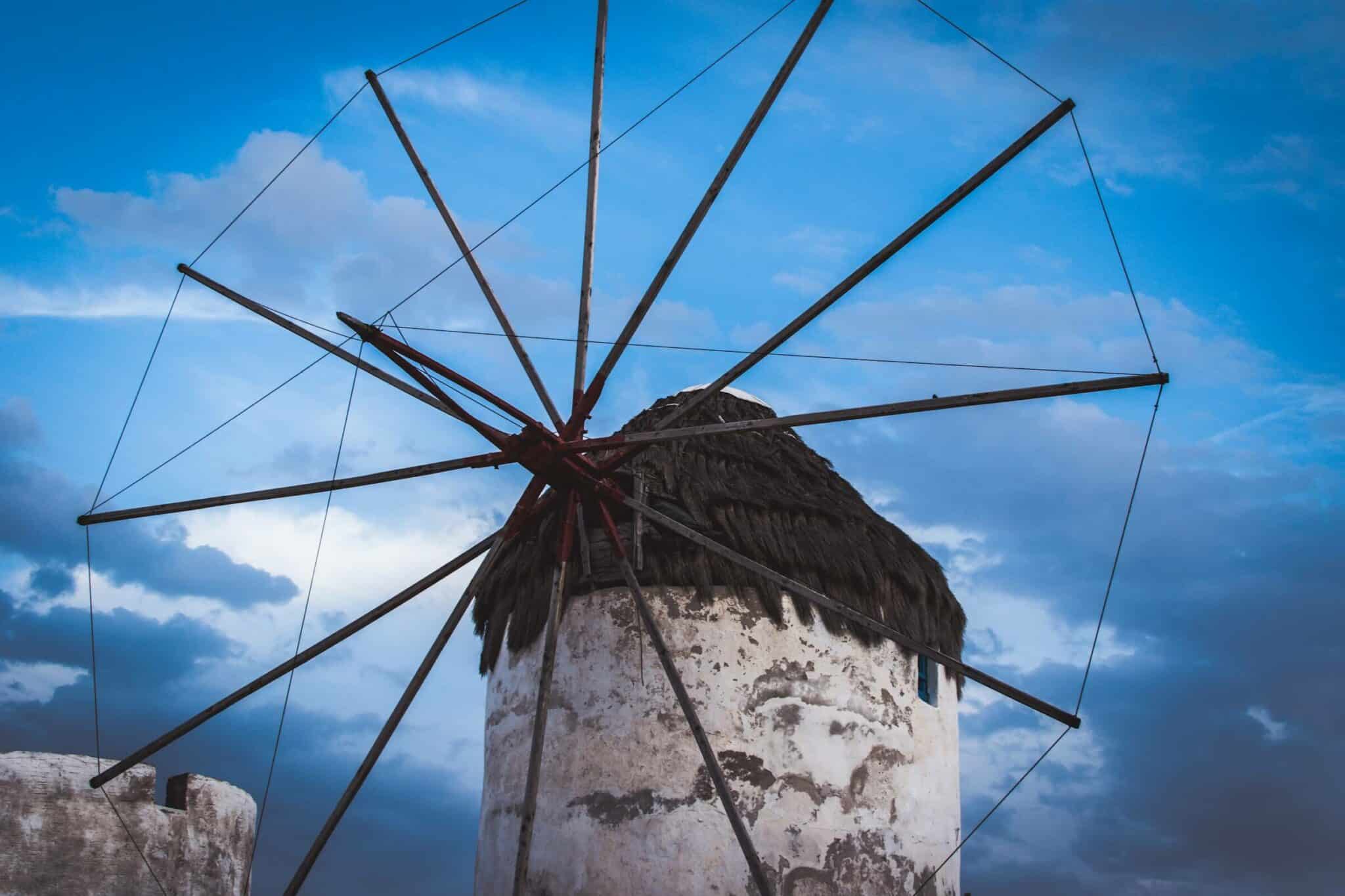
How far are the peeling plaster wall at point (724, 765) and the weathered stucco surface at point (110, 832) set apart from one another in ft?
6.51

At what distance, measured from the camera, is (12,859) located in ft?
27.5

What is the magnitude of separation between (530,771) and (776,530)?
2.71m

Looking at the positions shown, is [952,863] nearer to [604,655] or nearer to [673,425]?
[604,655]

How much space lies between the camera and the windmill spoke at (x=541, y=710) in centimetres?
762

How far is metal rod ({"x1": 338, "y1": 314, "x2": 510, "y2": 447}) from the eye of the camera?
8008mm

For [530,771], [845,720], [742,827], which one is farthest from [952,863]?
[530,771]

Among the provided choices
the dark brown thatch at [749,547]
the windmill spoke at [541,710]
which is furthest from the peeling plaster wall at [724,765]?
the windmill spoke at [541,710]

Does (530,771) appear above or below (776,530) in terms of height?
below

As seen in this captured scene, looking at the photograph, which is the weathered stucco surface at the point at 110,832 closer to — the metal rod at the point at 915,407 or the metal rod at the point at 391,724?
the metal rod at the point at 391,724

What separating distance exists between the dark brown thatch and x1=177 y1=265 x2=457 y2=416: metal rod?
120 cm

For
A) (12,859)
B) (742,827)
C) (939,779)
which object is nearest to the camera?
(742,827)

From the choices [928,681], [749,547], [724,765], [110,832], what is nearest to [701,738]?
[724,765]

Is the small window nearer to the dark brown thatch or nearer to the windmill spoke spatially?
the dark brown thatch

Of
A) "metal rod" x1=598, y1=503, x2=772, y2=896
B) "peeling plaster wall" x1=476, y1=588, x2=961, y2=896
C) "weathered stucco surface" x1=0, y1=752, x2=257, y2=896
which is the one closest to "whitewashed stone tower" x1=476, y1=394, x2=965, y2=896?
"peeling plaster wall" x1=476, y1=588, x2=961, y2=896
